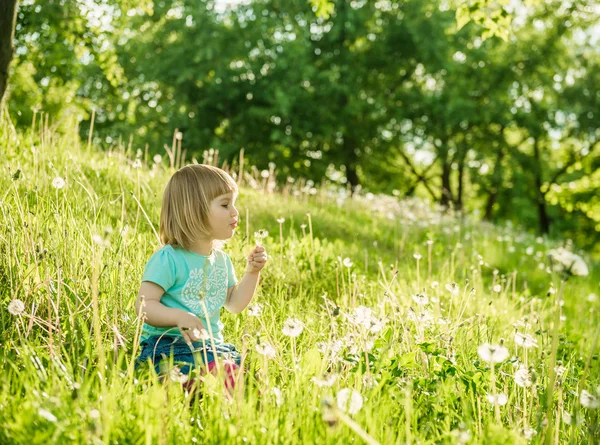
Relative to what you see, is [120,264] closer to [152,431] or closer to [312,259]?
[152,431]

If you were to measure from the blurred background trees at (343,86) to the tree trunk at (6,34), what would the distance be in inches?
415

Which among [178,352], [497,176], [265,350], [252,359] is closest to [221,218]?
[178,352]

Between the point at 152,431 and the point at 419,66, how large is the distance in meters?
22.3

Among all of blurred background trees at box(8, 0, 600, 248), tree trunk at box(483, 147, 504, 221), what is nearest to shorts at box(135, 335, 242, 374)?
blurred background trees at box(8, 0, 600, 248)

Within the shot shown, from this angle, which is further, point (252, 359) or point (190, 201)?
point (190, 201)

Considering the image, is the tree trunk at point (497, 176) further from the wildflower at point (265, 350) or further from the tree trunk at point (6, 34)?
the wildflower at point (265, 350)

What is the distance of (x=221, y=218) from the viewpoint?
292 centimetres

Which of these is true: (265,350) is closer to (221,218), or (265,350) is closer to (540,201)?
(221,218)

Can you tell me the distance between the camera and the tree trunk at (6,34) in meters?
4.33

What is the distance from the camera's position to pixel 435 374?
8.68ft

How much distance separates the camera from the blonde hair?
291 cm

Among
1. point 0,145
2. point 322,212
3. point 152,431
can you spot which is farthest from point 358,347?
point 322,212

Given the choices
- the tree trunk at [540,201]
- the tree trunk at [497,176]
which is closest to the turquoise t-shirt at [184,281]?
the tree trunk at [497,176]

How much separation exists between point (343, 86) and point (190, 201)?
1657 centimetres
